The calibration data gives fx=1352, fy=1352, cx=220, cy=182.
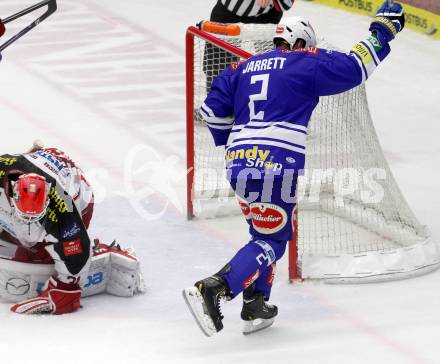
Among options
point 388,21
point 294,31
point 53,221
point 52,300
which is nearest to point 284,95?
point 294,31

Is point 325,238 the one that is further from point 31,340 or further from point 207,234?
point 31,340

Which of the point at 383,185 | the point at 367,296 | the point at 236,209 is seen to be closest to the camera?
the point at 367,296

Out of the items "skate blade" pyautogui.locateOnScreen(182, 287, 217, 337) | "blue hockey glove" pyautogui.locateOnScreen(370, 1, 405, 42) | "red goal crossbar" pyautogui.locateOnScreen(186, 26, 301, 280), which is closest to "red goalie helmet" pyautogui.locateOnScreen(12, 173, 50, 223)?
"skate blade" pyautogui.locateOnScreen(182, 287, 217, 337)

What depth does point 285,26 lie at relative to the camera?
5887 mm

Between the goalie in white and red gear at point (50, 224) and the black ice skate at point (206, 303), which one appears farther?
the goalie in white and red gear at point (50, 224)

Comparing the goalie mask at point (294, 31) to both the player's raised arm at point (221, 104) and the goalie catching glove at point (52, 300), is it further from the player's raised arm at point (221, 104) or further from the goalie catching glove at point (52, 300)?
the goalie catching glove at point (52, 300)

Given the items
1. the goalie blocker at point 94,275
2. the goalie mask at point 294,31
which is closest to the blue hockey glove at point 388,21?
the goalie mask at point 294,31

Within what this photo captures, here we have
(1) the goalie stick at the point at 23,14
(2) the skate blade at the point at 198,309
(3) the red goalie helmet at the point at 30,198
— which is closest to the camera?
(2) the skate blade at the point at 198,309

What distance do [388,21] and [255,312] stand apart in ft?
4.60

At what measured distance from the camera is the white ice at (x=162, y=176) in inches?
226

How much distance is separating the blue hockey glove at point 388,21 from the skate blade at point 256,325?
1342 millimetres

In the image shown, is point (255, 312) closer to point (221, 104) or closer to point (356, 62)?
point (221, 104)

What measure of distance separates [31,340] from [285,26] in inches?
68.4

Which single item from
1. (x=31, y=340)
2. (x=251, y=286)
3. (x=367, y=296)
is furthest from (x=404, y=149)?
(x=31, y=340)
